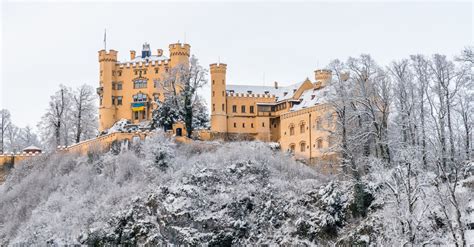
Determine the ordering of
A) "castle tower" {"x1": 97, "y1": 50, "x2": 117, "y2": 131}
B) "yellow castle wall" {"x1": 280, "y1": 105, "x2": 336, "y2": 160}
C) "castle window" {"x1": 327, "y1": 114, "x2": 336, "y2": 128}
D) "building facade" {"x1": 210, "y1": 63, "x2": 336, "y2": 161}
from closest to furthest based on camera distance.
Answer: "castle window" {"x1": 327, "y1": 114, "x2": 336, "y2": 128} → "yellow castle wall" {"x1": 280, "y1": 105, "x2": 336, "y2": 160} → "building facade" {"x1": 210, "y1": 63, "x2": 336, "y2": 161} → "castle tower" {"x1": 97, "y1": 50, "x2": 117, "y2": 131}

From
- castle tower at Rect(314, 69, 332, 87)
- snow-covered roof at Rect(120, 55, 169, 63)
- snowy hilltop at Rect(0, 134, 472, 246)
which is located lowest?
snowy hilltop at Rect(0, 134, 472, 246)

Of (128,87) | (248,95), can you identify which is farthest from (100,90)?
(248,95)

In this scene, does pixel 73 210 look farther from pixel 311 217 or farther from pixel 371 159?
pixel 371 159

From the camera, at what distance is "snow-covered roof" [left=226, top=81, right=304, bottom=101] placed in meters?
75.7

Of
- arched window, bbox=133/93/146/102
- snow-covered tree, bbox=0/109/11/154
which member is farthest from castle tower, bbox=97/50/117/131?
snow-covered tree, bbox=0/109/11/154

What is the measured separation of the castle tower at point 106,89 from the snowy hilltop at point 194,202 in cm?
1108

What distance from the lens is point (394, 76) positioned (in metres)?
54.0

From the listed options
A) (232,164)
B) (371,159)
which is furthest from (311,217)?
(232,164)

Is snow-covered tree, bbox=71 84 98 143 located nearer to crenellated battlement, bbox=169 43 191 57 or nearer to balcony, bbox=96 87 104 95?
balcony, bbox=96 87 104 95

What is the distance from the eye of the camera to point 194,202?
54.8m

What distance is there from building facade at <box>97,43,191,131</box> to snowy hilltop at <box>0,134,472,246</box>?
11819mm

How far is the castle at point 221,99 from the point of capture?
72.2 metres

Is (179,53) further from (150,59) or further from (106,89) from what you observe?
(106,89)

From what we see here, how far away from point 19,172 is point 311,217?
32.5 meters
